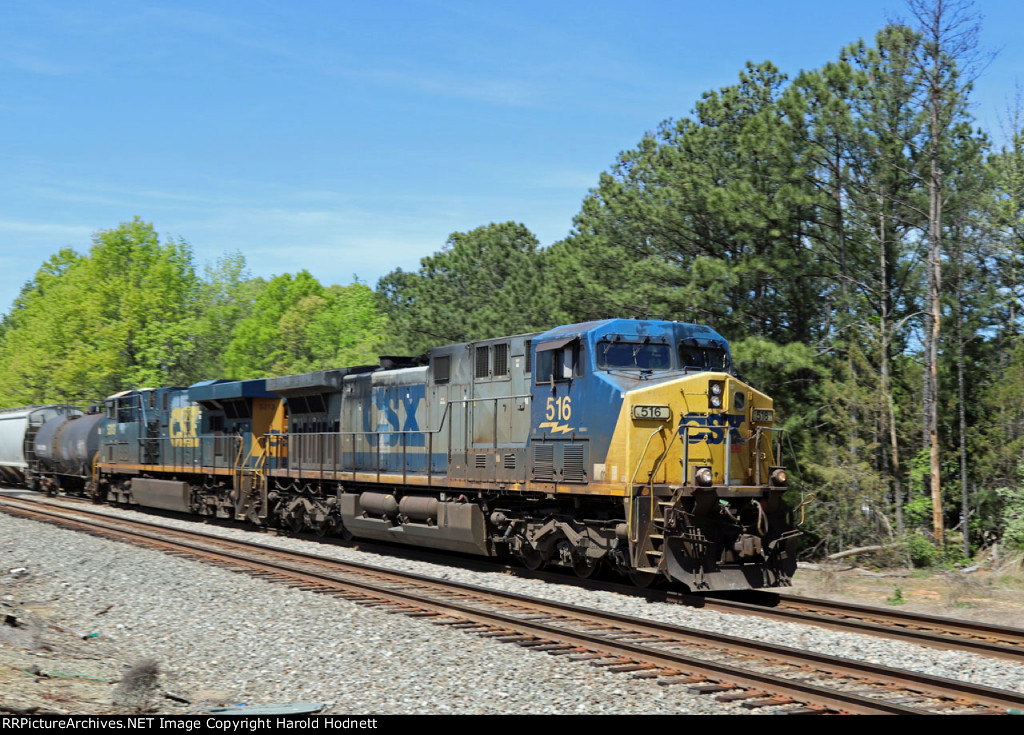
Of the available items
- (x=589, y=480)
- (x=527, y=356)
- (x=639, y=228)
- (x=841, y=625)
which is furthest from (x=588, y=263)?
(x=841, y=625)

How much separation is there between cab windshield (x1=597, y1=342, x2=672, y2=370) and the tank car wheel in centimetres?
273

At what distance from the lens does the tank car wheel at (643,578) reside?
1226 centimetres

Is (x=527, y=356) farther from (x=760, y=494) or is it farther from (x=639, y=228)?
(x=639, y=228)

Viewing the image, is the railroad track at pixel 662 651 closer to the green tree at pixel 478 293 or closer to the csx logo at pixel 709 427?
the csx logo at pixel 709 427

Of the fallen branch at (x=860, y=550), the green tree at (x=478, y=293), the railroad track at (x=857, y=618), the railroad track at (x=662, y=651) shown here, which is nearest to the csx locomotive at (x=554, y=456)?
the railroad track at (x=857, y=618)

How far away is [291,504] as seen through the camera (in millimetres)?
20234

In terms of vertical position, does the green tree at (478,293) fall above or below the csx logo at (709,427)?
above

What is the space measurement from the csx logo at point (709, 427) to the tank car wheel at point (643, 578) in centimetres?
186

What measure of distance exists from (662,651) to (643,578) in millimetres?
4139

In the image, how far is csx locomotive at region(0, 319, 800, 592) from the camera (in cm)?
1177

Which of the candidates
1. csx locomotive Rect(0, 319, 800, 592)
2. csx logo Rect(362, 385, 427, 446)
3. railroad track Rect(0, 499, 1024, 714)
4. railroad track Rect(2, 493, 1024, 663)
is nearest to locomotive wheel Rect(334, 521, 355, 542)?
csx locomotive Rect(0, 319, 800, 592)

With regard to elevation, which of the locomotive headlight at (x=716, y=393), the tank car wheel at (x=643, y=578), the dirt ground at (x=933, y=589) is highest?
the locomotive headlight at (x=716, y=393)

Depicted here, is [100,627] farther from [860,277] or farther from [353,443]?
[860,277]

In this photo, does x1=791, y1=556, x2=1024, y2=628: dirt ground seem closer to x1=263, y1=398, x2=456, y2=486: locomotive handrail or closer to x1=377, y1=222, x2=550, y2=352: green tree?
x1=263, y1=398, x2=456, y2=486: locomotive handrail
